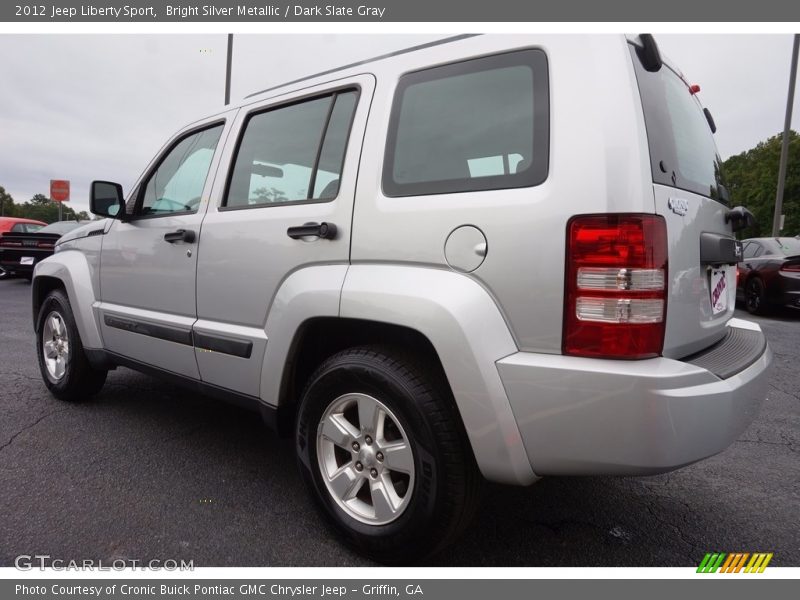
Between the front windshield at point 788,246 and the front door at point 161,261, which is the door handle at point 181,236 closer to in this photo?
the front door at point 161,261

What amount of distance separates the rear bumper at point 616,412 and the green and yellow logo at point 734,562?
621 millimetres

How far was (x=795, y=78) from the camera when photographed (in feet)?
51.8

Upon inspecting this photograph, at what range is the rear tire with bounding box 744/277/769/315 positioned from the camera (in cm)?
850

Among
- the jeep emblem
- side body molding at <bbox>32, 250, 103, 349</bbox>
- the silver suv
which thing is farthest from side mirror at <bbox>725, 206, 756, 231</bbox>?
side body molding at <bbox>32, 250, 103, 349</bbox>

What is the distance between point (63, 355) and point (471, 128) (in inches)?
133

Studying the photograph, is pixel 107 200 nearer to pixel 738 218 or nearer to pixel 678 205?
pixel 678 205

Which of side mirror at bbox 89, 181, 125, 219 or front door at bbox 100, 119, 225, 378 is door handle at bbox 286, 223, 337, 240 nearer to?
front door at bbox 100, 119, 225, 378

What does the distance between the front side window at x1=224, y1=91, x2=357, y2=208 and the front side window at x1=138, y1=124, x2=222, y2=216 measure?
0.92 feet

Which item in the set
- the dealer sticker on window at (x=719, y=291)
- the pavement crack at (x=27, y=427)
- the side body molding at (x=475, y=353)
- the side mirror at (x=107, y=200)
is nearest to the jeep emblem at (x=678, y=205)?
the dealer sticker on window at (x=719, y=291)

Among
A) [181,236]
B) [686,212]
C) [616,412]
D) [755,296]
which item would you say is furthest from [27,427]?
[755,296]

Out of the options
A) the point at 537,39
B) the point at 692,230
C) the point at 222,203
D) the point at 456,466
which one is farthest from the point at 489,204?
the point at 222,203

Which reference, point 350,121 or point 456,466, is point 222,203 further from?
point 456,466

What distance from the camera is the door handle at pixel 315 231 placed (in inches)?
82.1

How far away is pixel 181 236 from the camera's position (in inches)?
107
